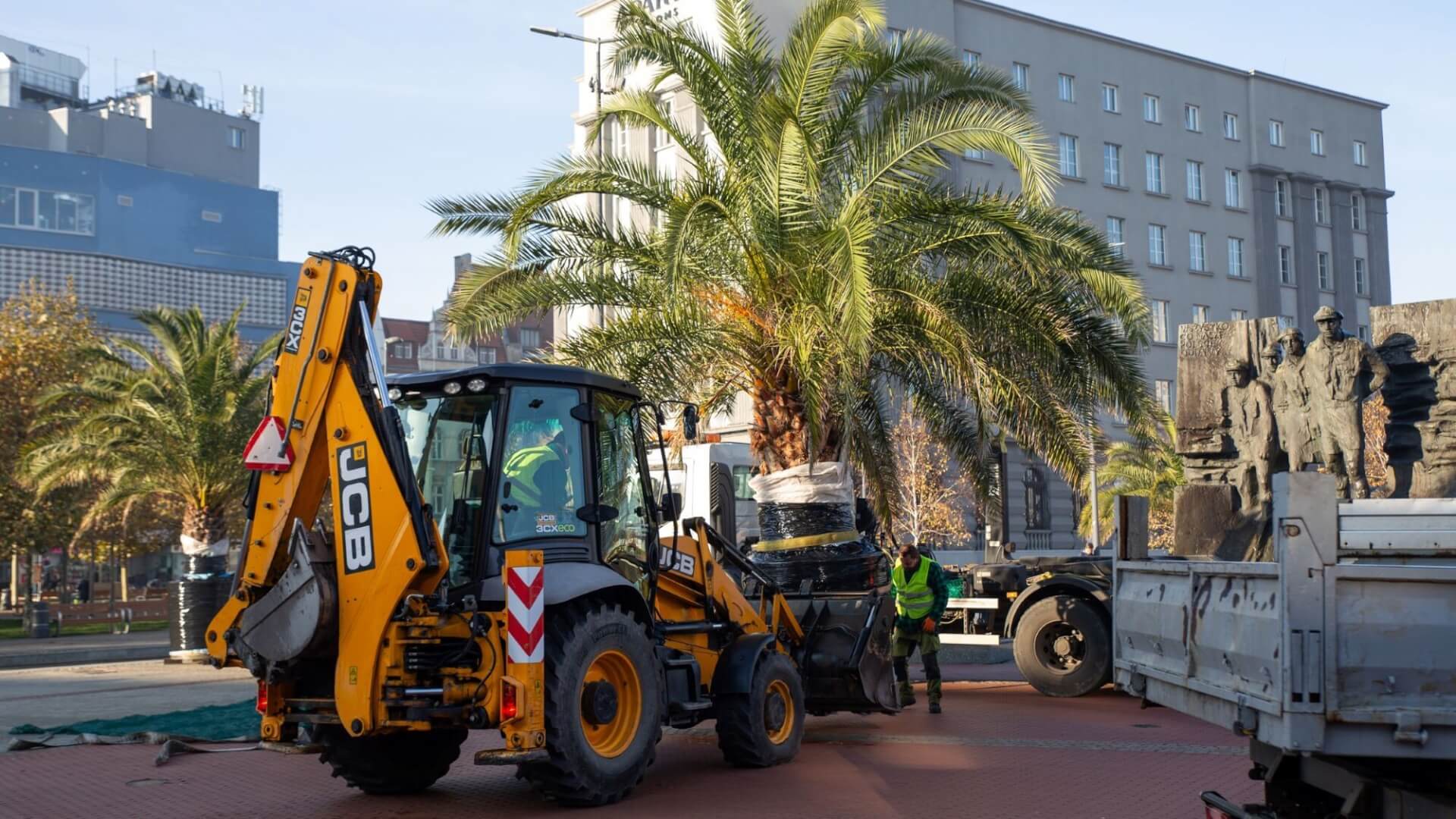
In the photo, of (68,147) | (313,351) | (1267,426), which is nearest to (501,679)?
(313,351)

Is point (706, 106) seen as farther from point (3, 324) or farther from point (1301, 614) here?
point (3, 324)

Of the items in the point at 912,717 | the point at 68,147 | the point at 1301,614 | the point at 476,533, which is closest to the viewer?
the point at 1301,614

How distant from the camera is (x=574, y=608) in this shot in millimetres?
9367

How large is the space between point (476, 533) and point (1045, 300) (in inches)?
314

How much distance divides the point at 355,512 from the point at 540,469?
1.34 m

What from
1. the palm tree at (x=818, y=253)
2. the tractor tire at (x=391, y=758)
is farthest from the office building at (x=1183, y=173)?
the tractor tire at (x=391, y=758)

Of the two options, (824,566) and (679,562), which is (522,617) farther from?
(824,566)

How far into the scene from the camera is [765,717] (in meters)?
11.1

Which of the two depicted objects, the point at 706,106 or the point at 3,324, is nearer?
the point at 706,106

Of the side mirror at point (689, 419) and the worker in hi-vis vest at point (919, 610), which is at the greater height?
the side mirror at point (689, 419)

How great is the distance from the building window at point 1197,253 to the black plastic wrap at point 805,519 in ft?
146

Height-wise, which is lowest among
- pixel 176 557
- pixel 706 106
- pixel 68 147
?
pixel 176 557

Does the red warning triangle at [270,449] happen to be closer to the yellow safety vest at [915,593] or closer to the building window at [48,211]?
the yellow safety vest at [915,593]

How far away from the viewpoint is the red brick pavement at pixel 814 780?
9.49 metres
